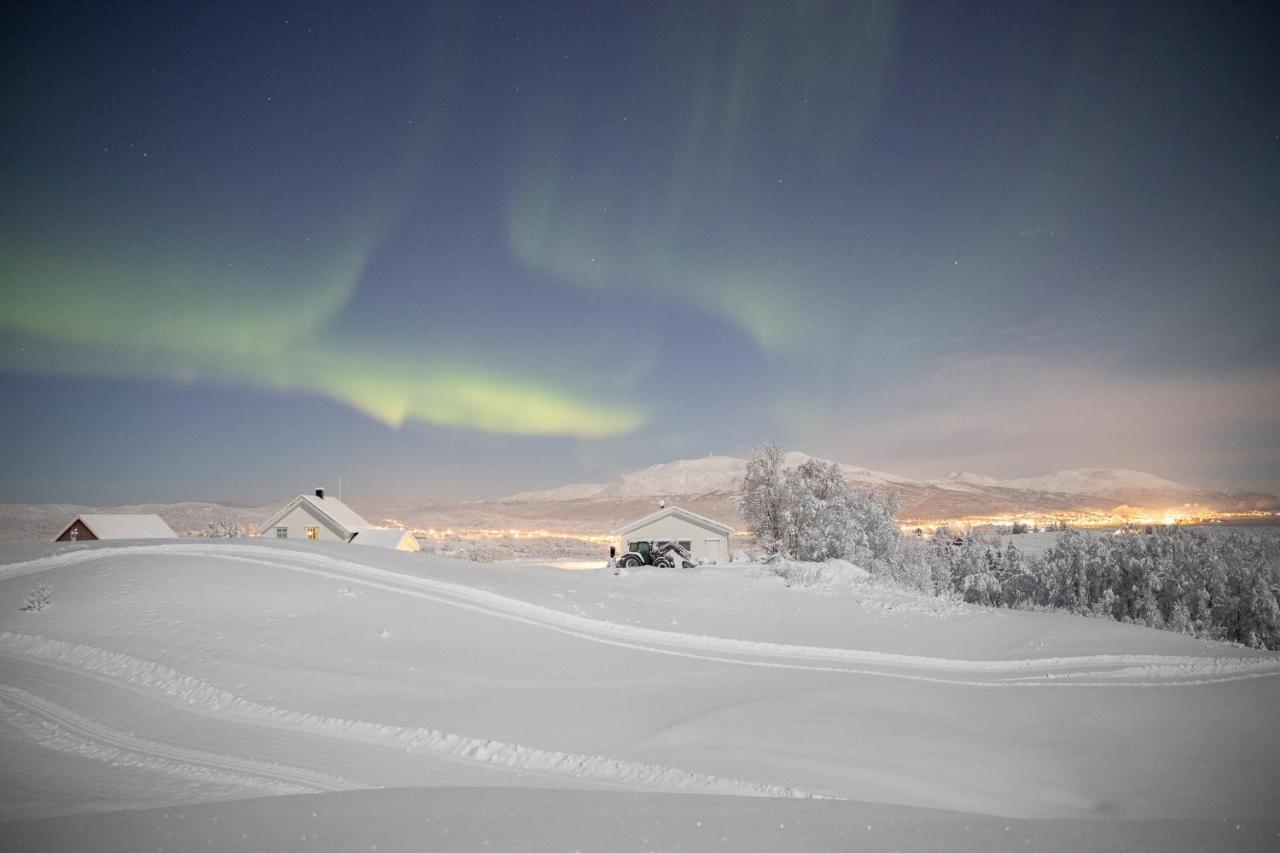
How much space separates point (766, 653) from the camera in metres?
16.5

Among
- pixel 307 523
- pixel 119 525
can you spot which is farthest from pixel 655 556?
pixel 119 525

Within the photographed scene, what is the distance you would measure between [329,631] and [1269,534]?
4644 centimetres

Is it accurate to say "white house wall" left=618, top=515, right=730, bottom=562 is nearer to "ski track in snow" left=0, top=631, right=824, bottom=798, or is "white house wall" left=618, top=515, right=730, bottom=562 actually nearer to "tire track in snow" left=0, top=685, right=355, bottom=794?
"ski track in snow" left=0, top=631, right=824, bottom=798

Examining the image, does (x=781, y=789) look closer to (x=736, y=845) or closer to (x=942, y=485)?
(x=736, y=845)

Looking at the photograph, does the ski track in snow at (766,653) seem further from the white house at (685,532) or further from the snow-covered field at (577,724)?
the white house at (685,532)

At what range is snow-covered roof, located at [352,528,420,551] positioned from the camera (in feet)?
144

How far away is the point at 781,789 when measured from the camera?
8.02 m

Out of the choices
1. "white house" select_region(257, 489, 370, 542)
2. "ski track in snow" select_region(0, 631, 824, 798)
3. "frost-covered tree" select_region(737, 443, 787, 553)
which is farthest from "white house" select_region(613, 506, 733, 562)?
"ski track in snow" select_region(0, 631, 824, 798)

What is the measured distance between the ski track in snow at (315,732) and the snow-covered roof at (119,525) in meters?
35.5

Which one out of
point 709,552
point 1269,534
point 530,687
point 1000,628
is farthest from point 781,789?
point 1269,534

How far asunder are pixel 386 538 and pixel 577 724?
3728 cm

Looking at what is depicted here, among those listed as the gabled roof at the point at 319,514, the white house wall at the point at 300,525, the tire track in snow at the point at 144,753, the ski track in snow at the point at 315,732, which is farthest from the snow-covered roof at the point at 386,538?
the tire track in snow at the point at 144,753

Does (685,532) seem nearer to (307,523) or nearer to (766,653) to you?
(307,523)

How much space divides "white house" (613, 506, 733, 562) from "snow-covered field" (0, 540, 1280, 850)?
2770cm
